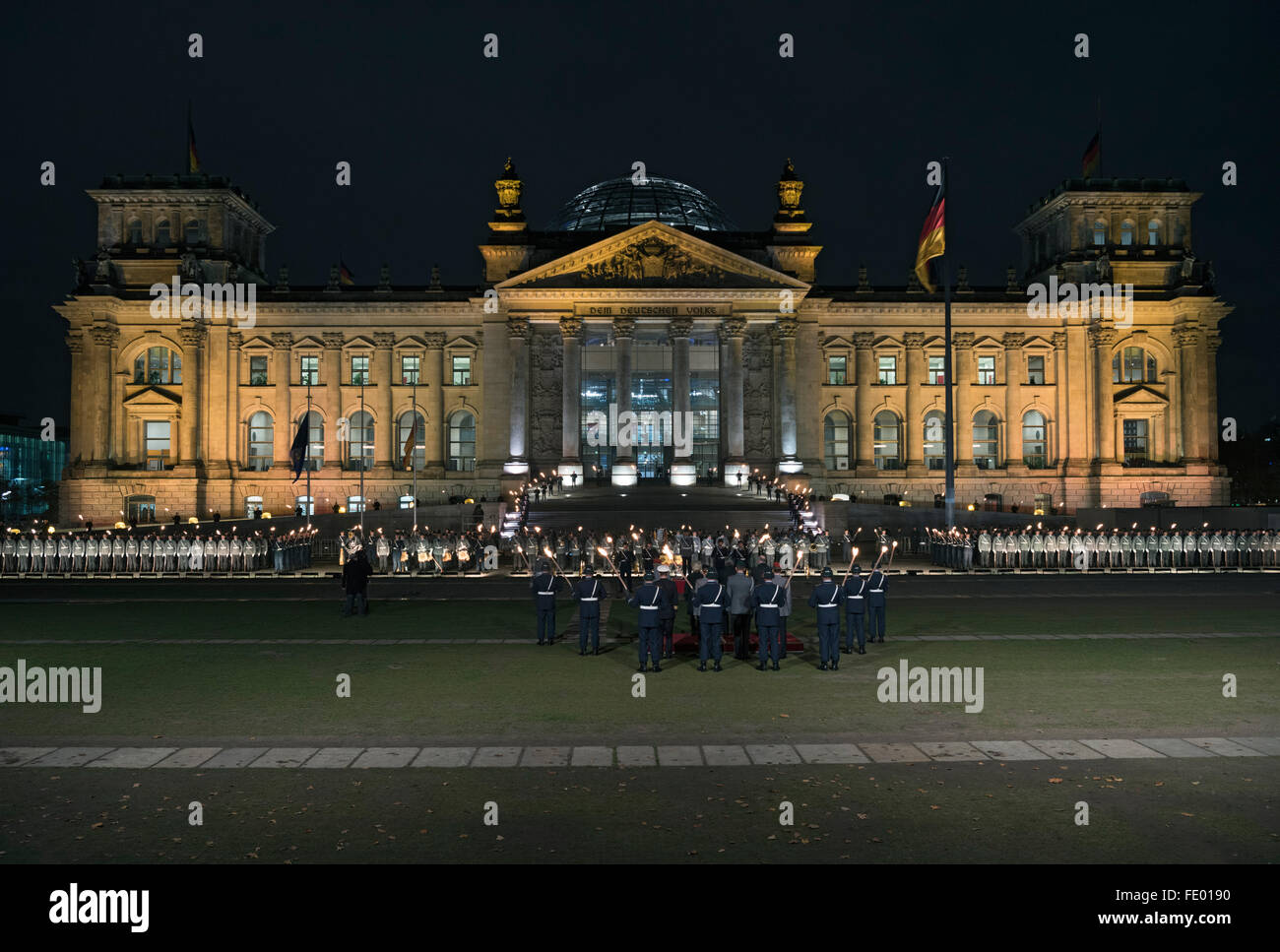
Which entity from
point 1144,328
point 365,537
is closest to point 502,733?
point 365,537

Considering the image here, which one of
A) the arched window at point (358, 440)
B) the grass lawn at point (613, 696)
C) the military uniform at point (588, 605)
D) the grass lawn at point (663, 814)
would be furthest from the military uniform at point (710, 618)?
the arched window at point (358, 440)

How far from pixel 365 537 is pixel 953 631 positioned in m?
31.1

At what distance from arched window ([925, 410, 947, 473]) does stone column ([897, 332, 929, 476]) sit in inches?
26.1

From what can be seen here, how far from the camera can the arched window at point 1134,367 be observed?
248ft

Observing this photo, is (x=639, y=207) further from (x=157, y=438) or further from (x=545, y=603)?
(x=545, y=603)

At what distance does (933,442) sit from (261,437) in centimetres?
4956

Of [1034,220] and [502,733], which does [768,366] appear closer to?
[1034,220]

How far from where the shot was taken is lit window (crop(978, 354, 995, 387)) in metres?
76.1

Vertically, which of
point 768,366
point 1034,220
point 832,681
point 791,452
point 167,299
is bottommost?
point 832,681

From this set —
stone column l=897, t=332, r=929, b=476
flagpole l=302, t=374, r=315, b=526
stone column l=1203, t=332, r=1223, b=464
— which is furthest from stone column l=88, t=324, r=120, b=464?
stone column l=1203, t=332, r=1223, b=464

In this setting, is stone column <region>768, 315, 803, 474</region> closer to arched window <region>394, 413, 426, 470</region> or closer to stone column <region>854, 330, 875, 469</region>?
stone column <region>854, 330, 875, 469</region>

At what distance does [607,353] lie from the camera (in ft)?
245

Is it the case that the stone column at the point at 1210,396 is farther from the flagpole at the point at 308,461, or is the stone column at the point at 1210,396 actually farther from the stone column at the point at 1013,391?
the flagpole at the point at 308,461

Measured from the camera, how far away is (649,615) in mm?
17422
